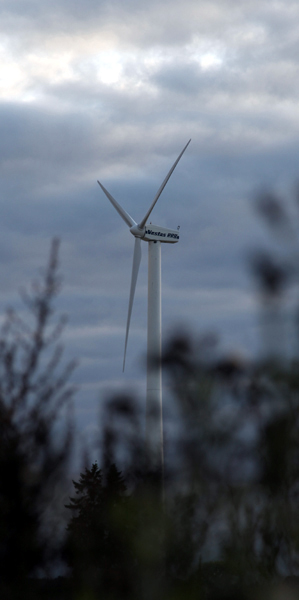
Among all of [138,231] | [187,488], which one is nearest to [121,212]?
[138,231]

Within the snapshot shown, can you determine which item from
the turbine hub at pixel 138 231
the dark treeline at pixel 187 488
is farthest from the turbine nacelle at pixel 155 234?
the dark treeline at pixel 187 488

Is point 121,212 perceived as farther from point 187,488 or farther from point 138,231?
point 187,488

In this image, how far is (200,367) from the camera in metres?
8.22

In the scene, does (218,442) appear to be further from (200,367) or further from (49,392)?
(49,392)

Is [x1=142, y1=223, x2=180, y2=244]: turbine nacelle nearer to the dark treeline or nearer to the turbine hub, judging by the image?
the turbine hub

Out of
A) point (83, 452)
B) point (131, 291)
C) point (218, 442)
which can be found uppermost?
point (131, 291)

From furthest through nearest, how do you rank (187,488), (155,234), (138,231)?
(155,234)
(138,231)
(187,488)

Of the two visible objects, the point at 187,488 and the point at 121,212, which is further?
the point at 121,212

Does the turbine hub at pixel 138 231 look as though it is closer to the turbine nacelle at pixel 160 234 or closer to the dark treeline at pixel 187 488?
the turbine nacelle at pixel 160 234

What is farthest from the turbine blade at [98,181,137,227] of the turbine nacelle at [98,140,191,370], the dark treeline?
the dark treeline

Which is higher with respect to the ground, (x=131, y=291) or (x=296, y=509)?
(x=131, y=291)

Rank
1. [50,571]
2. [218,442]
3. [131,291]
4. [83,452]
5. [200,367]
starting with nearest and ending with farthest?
[200,367], [218,442], [50,571], [83,452], [131,291]

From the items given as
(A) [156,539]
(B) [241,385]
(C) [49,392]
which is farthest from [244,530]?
(C) [49,392]

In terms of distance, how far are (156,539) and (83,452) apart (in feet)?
14.6
